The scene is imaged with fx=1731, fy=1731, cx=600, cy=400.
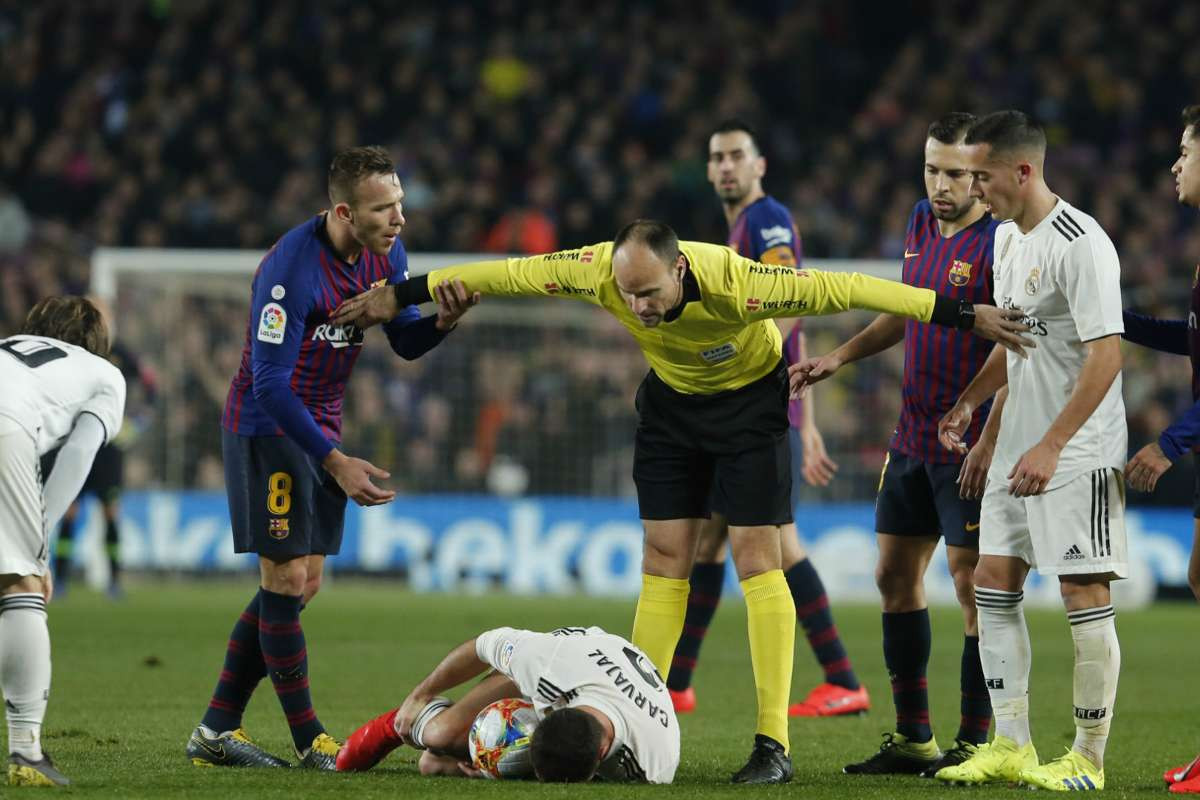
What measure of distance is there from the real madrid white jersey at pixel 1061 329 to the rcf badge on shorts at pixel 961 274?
45 cm

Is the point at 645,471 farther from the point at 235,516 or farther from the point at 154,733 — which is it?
the point at 154,733

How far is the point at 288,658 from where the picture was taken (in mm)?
6383

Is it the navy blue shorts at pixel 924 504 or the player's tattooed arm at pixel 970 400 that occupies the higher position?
the player's tattooed arm at pixel 970 400

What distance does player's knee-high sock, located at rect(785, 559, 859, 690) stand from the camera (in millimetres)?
8562

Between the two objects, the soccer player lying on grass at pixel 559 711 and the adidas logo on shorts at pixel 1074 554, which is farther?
the adidas logo on shorts at pixel 1074 554

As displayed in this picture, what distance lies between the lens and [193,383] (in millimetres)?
17094

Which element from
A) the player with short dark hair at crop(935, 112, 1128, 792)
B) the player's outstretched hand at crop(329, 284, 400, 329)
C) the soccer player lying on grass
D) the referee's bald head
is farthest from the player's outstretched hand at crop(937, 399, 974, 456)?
the player's outstretched hand at crop(329, 284, 400, 329)

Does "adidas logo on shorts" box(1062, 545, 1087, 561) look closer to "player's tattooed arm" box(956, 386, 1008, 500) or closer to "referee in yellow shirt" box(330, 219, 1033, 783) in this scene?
"player's tattooed arm" box(956, 386, 1008, 500)

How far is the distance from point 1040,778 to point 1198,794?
0.56m

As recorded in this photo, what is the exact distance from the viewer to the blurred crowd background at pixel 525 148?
17.5m

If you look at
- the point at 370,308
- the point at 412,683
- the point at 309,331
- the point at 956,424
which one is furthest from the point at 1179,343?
the point at 412,683

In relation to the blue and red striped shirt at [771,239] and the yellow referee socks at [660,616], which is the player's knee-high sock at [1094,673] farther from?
the blue and red striped shirt at [771,239]

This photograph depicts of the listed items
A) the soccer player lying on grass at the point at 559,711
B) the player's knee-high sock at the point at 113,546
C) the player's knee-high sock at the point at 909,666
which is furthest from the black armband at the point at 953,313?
the player's knee-high sock at the point at 113,546

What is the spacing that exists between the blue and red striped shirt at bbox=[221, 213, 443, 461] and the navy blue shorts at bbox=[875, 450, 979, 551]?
1822 mm
